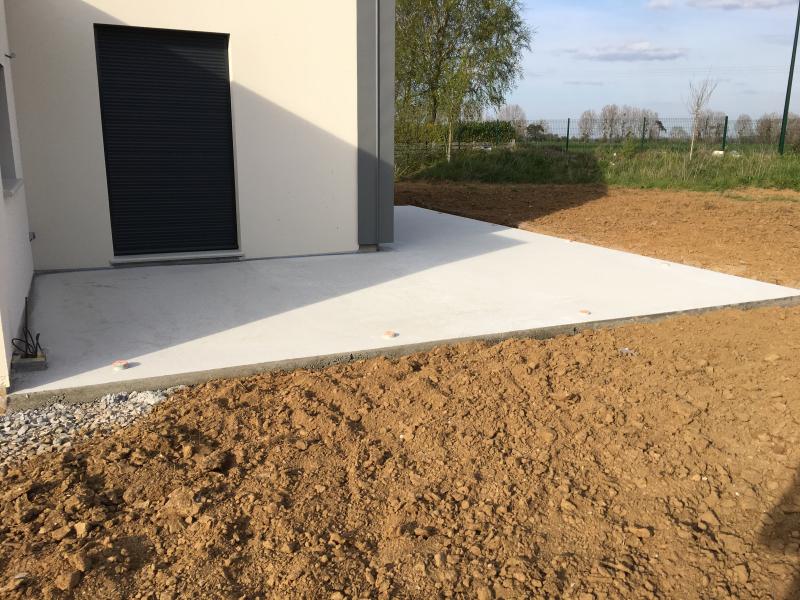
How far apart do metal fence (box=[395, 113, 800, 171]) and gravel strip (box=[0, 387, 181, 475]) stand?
55.7 ft

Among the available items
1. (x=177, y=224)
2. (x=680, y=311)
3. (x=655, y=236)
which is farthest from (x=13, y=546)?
(x=655, y=236)

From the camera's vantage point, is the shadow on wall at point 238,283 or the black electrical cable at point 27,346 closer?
the black electrical cable at point 27,346

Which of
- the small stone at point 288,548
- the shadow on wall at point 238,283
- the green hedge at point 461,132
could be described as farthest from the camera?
the green hedge at point 461,132

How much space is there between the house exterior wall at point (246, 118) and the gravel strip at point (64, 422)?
3.76m

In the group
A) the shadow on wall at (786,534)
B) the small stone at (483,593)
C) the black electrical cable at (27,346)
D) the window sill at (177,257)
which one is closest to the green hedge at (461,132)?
the window sill at (177,257)

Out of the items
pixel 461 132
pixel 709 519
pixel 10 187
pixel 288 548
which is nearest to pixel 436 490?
pixel 288 548

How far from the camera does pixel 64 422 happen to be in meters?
3.43

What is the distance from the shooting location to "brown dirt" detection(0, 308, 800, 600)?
7.59ft

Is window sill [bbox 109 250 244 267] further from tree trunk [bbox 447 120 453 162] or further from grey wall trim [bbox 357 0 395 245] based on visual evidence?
tree trunk [bbox 447 120 453 162]

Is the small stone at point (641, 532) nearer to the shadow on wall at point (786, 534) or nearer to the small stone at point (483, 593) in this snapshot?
the shadow on wall at point (786, 534)

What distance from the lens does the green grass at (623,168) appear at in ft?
50.3

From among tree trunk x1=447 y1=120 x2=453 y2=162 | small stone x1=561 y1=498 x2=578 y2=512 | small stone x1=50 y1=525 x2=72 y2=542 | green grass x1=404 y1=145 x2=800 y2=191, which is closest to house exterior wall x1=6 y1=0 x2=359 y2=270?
small stone x1=50 y1=525 x2=72 y2=542

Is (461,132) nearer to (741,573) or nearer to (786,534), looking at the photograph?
(786,534)

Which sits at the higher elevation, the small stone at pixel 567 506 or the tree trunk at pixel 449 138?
the tree trunk at pixel 449 138
